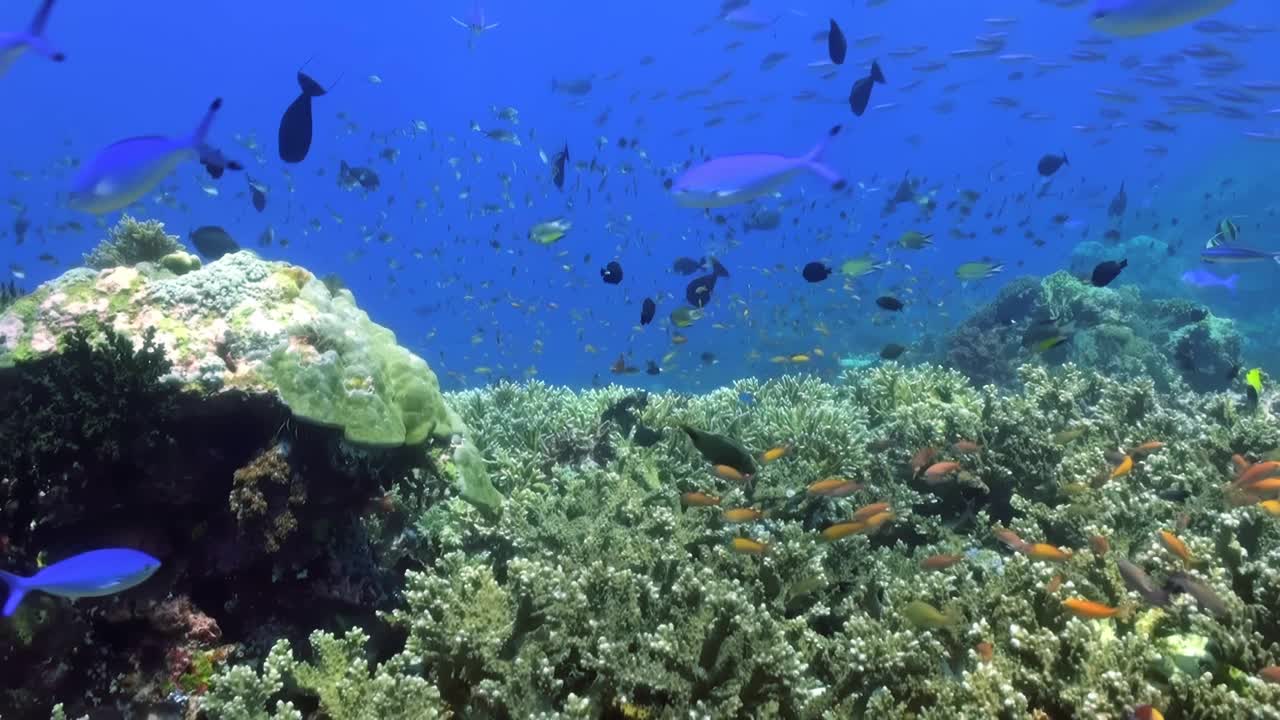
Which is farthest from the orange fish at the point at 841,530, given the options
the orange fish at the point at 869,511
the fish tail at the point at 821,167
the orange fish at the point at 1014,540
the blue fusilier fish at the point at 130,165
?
the blue fusilier fish at the point at 130,165

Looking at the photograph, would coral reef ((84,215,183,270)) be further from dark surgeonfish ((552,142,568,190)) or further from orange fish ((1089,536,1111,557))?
orange fish ((1089,536,1111,557))

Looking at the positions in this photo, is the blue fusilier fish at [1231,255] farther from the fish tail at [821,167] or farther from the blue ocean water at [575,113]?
the blue ocean water at [575,113]

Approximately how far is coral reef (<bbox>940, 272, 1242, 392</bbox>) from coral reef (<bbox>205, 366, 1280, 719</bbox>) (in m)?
7.96

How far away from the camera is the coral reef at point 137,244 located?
6043mm

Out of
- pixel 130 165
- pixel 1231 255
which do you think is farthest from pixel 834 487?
pixel 1231 255

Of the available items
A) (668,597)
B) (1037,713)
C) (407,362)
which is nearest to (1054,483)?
(1037,713)

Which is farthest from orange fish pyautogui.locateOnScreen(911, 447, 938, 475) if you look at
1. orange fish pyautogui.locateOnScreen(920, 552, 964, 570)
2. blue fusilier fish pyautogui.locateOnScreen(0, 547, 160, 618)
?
blue fusilier fish pyautogui.locateOnScreen(0, 547, 160, 618)

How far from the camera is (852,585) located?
182 inches

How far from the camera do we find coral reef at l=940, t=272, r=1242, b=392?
13773 mm

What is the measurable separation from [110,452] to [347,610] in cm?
166

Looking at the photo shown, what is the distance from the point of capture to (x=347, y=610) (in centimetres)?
446

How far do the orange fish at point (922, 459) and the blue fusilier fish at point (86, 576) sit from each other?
5.32 metres

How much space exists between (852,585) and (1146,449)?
10.5ft

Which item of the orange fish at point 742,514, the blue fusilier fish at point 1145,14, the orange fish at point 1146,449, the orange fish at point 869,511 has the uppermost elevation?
the blue fusilier fish at point 1145,14
